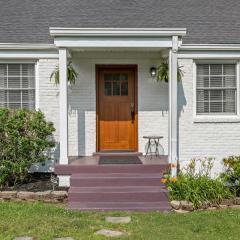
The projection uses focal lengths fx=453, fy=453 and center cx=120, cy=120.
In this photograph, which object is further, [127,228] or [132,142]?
[132,142]

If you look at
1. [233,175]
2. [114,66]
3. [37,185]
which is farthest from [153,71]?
[37,185]

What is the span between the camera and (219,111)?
1230 cm

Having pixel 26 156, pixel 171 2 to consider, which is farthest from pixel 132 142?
pixel 171 2

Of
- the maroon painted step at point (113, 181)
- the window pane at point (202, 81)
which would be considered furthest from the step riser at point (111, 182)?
the window pane at point (202, 81)

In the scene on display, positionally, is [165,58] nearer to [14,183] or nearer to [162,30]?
[162,30]

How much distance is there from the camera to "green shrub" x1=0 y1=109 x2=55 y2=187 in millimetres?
10234

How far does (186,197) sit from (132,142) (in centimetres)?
340

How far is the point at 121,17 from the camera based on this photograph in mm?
12672

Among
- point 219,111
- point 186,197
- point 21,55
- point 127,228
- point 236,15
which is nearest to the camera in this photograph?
point 127,228

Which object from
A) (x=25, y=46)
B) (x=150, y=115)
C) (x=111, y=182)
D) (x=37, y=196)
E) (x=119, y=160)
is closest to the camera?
(x=37, y=196)

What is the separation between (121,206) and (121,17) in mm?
5799

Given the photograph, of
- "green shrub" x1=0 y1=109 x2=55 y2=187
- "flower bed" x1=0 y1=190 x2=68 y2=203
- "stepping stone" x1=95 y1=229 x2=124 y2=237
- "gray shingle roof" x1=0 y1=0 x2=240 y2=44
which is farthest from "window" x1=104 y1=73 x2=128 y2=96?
"stepping stone" x1=95 y1=229 x2=124 y2=237

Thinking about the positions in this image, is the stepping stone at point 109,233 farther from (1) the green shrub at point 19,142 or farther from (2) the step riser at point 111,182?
(1) the green shrub at point 19,142

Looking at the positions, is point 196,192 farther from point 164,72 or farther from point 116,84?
point 116,84
